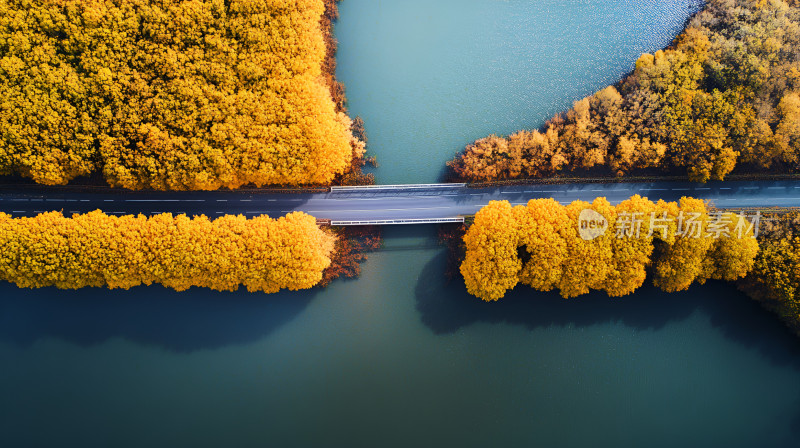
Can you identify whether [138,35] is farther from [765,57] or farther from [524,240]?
[765,57]

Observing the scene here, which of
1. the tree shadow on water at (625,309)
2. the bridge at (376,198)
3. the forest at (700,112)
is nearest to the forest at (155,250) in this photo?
the bridge at (376,198)

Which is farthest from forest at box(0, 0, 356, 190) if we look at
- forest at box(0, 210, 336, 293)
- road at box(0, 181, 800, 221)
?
forest at box(0, 210, 336, 293)

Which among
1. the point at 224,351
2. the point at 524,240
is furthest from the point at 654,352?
the point at 224,351

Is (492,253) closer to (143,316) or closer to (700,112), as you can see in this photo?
(700,112)

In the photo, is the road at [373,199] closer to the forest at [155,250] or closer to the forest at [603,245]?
the forest at [155,250]

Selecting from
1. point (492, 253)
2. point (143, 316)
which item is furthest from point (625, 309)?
point (143, 316)
